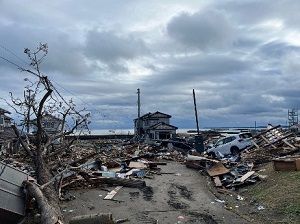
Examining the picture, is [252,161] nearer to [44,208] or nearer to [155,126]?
[44,208]

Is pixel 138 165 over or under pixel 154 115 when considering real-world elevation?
under

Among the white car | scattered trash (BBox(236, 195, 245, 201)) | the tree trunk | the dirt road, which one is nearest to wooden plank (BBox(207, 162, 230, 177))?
the dirt road

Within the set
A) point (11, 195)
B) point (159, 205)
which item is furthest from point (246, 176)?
point (11, 195)

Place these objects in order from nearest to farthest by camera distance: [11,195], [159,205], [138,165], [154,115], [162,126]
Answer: [11,195] < [159,205] < [138,165] < [162,126] < [154,115]

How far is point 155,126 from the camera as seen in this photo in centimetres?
5344

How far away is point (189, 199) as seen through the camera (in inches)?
503

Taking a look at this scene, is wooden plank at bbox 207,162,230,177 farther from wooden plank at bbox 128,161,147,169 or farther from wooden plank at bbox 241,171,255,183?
wooden plank at bbox 128,161,147,169

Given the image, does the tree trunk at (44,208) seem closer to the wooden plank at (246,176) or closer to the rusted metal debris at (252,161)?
the rusted metal debris at (252,161)

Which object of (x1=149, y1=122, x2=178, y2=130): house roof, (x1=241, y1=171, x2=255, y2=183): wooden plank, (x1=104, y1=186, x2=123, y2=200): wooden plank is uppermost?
(x1=149, y1=122, x2=178, y2=130): house roof

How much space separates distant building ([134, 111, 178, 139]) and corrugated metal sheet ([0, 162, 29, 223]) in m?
41.3

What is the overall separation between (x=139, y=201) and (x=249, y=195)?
397cm

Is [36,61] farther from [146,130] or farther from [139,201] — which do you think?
[146,130]

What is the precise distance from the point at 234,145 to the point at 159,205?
45.3 feet

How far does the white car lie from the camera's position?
23859 mm
